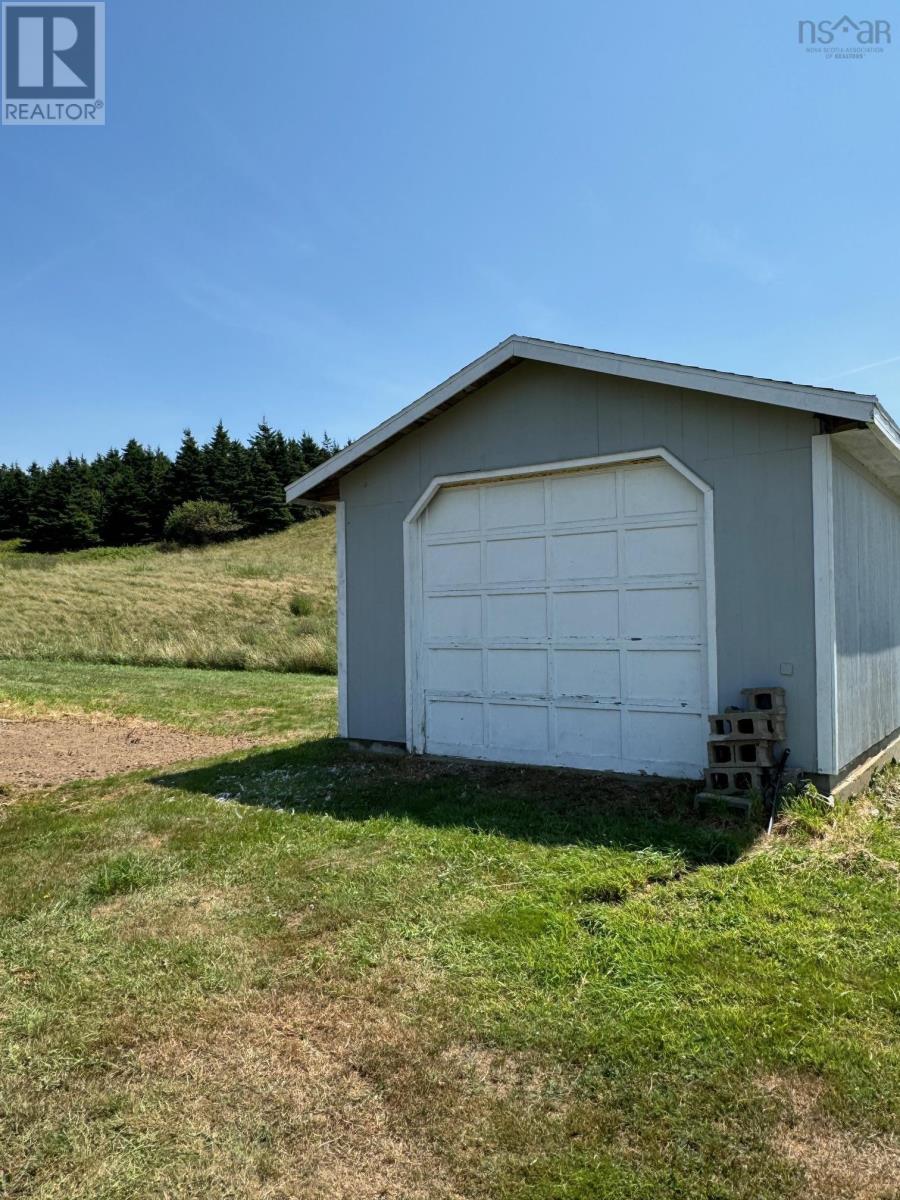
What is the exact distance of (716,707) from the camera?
5934 mm

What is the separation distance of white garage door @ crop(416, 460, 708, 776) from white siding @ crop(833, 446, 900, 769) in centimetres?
100

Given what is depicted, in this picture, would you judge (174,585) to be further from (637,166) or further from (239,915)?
(239,915)

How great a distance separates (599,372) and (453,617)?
8.65 ft

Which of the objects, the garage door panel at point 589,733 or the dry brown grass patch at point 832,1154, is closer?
the dry brown grass patch at point 832,1154

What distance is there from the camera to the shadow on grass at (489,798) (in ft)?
16.2

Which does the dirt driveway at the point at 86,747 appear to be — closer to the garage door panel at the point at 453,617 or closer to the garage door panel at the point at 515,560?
the garage door panel at the point at 453,617

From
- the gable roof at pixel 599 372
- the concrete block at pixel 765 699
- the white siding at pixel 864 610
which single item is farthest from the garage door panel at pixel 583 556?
the white siding at pixel 864 610

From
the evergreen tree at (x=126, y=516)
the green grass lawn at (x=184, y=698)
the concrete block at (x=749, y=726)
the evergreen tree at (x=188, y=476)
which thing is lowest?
the green grass lawn at (x=184, y=698)

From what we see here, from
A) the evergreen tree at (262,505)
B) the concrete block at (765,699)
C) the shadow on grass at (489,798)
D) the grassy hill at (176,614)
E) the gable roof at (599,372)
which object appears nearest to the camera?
the shadow on grass at (489,798)

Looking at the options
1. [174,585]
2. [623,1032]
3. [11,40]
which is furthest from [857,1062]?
[174,585]

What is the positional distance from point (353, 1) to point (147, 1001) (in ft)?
30.5

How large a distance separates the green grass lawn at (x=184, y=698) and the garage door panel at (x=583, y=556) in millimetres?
4130

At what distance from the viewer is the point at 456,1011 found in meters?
2.93

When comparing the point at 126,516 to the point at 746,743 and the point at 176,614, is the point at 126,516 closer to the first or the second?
the point at 176,614
